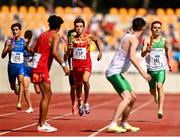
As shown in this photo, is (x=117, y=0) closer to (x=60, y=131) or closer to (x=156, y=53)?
(x=156, y=53)

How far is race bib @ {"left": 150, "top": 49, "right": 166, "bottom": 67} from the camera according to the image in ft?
55.1

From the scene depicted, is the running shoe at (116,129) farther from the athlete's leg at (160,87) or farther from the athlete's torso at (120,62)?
the athlete's leg at (160,87)

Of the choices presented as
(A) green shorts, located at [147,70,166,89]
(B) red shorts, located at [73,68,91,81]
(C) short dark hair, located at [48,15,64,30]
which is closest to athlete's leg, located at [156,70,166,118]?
(A) green shorts, located at [147,70,166,89]

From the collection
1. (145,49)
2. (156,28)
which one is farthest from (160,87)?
(156,28)

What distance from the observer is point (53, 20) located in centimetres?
1273

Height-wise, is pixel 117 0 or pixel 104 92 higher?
pixel 117 0

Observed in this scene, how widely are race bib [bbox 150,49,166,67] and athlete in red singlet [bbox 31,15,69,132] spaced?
4.41m

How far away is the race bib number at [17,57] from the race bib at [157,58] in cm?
352

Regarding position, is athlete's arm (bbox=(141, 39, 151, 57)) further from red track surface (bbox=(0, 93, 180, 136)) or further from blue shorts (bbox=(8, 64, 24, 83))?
blue shorts (bbox=(8, 64, 24, 83))

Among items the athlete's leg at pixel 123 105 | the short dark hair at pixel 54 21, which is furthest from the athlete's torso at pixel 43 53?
the athlete's leg at pixel 123 105

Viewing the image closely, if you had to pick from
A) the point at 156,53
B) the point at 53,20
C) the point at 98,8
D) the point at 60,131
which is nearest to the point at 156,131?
the point at 60,131

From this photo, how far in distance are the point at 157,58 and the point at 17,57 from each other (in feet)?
12.5

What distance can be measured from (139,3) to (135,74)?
16.3 m

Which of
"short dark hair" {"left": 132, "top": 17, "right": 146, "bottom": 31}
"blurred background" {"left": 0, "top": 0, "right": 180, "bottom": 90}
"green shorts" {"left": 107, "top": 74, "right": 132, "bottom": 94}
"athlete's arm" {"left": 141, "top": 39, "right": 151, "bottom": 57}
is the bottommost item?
"green shorts" {"left": 107, "top": 74, "right": 132, "bottom": 94}
